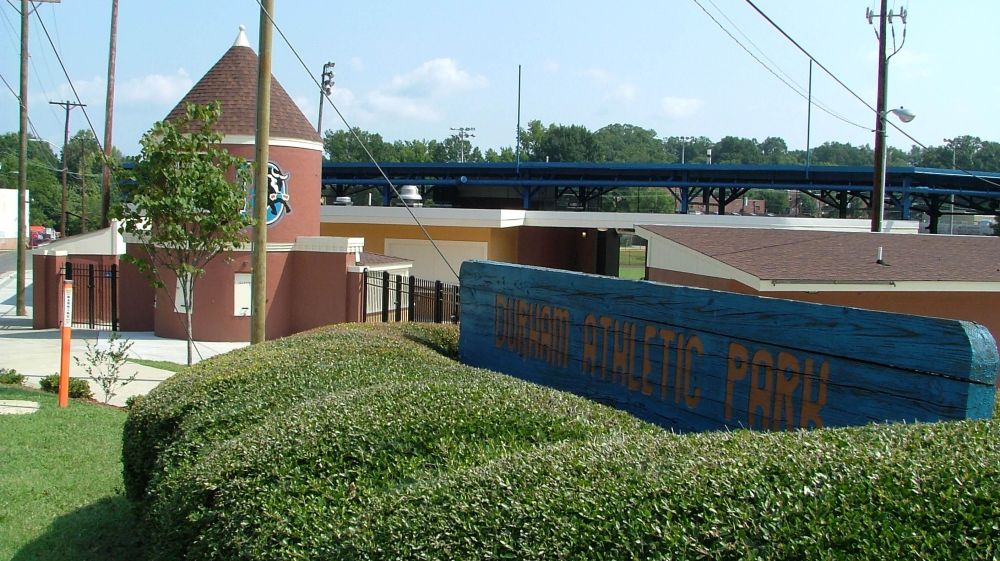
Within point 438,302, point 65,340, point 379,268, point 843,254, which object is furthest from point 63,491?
point 379,268

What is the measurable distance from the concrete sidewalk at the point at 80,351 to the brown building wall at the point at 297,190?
334 cm

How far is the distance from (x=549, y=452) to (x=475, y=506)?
603 mm

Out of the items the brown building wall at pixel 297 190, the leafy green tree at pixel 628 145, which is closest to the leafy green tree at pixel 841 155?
the leafy green tree at pixel 628 145

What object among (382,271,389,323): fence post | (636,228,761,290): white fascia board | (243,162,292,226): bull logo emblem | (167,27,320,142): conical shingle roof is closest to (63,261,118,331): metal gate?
(167,27,320,142): conical shingle roof

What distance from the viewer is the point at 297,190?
24.3 meters

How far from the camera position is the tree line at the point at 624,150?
81125 millimetres

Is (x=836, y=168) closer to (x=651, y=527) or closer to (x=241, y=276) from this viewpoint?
(x=241, y=276)

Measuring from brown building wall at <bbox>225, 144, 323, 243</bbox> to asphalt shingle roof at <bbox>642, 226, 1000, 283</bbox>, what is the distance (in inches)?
411

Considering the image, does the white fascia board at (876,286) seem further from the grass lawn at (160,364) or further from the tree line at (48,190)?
the tree line at (48,190)

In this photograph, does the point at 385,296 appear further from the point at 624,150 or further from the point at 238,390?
the point at 624,150

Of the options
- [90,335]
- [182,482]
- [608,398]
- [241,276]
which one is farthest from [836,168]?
[182,482]

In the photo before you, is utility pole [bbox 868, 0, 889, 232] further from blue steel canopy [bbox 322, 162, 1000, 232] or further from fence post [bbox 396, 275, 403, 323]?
blue steel canopy [bbox 322, 162, 1000, 232]

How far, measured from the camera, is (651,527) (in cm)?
304

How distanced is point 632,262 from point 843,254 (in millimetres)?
52366
